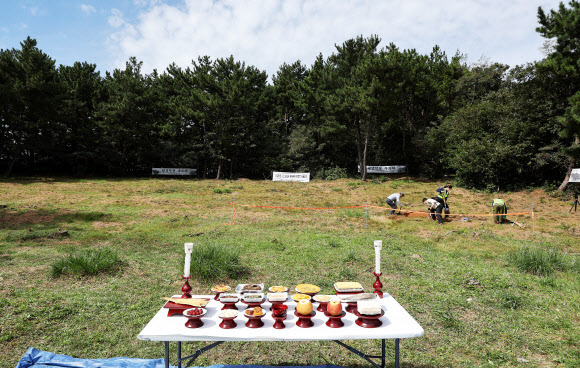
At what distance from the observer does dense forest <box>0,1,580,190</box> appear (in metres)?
24.2

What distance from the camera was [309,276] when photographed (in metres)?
7.04

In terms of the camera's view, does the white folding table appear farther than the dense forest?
No

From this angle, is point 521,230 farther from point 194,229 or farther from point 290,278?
point 194,229

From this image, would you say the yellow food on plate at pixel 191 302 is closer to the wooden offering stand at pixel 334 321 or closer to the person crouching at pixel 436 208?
the wooden offering stand at pixel 334 321

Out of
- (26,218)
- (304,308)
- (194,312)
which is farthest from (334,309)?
(26,218)

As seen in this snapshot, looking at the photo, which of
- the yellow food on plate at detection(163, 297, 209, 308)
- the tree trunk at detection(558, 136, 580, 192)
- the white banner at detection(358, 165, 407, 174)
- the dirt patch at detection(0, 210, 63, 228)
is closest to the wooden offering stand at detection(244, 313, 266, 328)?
the yellow food on plate at detection(163, 297, 209, 308)

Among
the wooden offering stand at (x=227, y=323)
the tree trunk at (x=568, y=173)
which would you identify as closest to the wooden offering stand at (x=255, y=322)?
the wooden offering stand at (x=227, y=323)

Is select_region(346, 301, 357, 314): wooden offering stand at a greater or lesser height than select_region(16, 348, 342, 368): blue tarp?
greater

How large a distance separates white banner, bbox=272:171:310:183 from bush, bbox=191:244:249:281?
1015 inches

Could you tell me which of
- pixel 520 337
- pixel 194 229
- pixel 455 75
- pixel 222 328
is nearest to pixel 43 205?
pixel 194 229

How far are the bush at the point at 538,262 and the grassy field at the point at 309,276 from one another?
0.03 meters

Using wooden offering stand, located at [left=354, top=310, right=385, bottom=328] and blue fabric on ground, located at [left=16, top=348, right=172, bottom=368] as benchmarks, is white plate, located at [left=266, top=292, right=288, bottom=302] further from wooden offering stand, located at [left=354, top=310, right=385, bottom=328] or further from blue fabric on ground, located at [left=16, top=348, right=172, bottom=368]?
blue fabric on ground, located at [left=16, top=348, right=172, bottom=368]

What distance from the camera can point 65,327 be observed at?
15.6 ft

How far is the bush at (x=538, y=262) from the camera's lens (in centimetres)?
731
